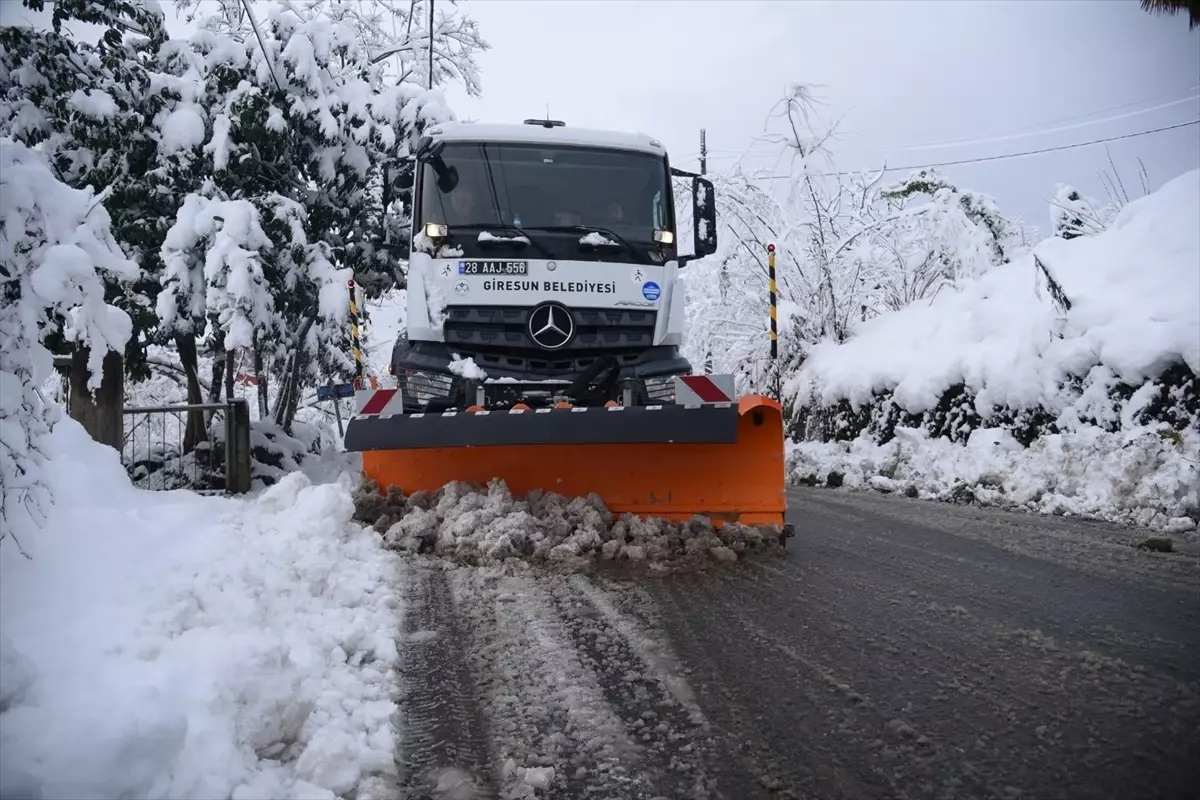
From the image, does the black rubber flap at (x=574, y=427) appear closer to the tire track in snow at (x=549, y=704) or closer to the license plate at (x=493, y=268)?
the tire track in snow at (x=549, y=704)

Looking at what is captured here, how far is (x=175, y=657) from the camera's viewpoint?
95.3 inches

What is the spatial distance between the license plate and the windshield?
23 centimetres

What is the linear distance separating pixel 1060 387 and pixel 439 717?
7.13m

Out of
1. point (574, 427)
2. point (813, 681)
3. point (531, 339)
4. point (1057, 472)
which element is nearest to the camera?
point (813, 681)

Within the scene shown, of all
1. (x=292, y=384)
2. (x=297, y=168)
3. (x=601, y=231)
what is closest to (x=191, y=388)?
(x=292, y=384)

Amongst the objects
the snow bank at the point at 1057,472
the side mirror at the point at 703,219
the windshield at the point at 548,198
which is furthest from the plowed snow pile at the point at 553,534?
the snow bank at the point at 1057,472

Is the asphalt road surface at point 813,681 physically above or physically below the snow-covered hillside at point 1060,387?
below

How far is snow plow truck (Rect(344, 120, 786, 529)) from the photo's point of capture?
500 cm

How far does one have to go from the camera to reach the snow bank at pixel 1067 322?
280 inches

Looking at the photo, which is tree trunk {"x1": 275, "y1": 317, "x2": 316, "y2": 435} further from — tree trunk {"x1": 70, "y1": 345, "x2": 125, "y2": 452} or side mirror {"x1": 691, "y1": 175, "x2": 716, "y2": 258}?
side mirror {"x1": 691, "y1": 175, "x2": 716, "y2": 258}

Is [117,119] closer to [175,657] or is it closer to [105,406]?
[105,406]

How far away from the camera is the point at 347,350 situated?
417 inches

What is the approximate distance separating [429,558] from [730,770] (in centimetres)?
295

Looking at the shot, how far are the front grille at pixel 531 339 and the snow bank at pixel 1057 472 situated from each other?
3.50 m
